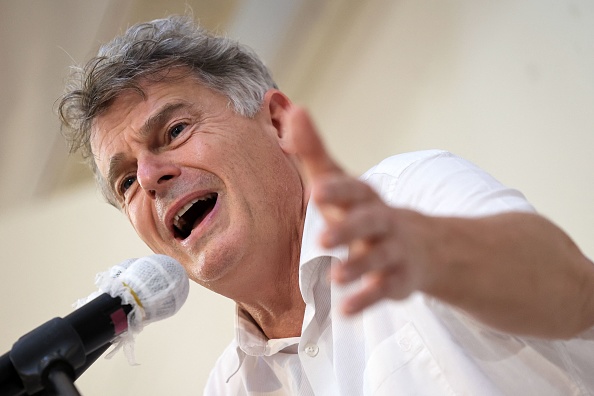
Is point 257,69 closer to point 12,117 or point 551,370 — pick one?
point 551,370

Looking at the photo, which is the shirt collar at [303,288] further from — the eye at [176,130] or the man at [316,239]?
the eye at [176,130]

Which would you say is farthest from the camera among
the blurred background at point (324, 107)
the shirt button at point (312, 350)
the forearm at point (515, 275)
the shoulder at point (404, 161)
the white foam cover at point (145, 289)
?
the blurred background at point (324, 107)

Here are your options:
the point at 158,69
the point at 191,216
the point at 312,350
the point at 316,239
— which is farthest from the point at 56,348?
the point at 158,69

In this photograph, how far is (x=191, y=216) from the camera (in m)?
1.39

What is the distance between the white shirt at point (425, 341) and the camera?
0.94 m

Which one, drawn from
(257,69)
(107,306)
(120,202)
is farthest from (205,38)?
(107,306)

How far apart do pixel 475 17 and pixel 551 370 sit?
1.30 metres

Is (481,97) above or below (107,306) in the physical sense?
above

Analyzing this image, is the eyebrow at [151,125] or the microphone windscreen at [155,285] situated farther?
the eyebrow at [151,125]

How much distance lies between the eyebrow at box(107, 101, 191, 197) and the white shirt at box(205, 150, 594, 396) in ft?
1.14

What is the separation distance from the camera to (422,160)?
1.08 meters

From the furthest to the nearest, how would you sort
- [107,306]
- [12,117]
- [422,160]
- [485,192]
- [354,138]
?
[12,117] → [354,138] → [422,160] → [485,192] → [107,306]

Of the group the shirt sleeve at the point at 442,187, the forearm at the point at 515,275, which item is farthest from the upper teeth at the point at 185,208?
the forearm at the point at 515,275

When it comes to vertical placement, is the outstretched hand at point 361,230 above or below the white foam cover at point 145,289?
above
